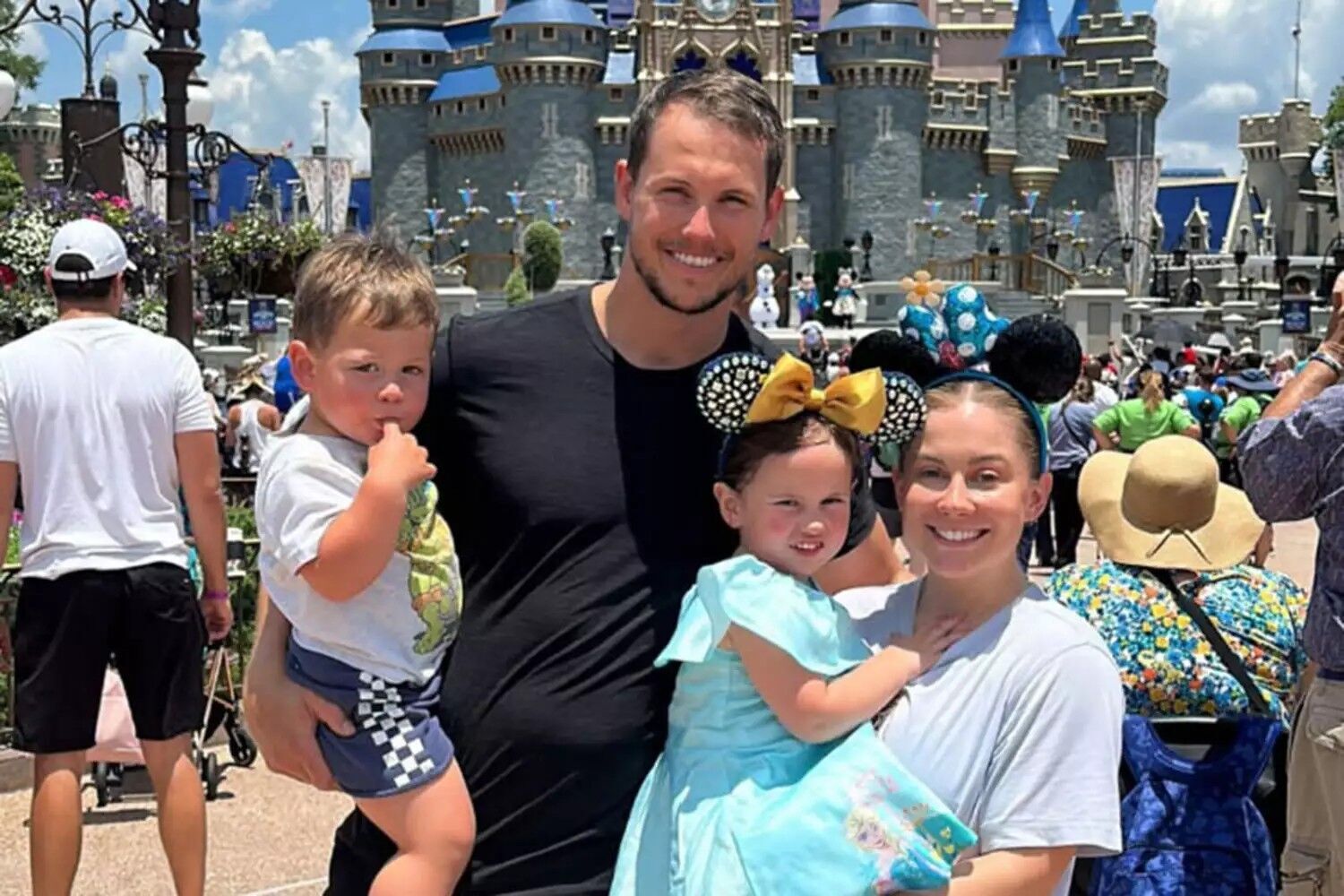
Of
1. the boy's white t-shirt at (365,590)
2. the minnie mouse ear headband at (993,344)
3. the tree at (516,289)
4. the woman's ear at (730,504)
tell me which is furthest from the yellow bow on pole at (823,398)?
the tree at (516,289)

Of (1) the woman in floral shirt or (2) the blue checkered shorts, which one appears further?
(1) the woman in floral shirt

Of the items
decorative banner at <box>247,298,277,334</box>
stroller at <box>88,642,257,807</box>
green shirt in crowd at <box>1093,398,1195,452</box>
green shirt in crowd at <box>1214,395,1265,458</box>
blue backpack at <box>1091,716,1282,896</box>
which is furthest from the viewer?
decorative banner at <box>247,298,277,334</box>

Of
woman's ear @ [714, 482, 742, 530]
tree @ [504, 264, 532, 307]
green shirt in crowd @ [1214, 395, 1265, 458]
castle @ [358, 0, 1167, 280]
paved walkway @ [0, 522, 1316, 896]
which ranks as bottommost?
paved walkway @ [0, 522, 1316, 896]

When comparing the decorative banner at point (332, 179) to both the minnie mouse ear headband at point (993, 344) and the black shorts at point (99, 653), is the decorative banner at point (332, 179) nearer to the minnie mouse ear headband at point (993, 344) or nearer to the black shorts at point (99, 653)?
the black shorts at point (99, 653)

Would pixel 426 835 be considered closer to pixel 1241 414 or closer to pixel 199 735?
pixel 199 735

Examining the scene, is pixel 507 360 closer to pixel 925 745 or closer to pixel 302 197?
pixel 925 745

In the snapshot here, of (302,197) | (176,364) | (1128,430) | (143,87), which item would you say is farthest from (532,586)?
(302,197)

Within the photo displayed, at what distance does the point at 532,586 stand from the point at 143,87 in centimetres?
4209

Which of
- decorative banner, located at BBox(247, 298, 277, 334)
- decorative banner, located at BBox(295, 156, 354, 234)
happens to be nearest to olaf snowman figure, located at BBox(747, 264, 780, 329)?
decorative banner, located at BBox(295, 156, 354, 234)

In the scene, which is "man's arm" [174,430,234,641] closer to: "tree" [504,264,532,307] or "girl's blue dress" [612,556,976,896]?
"girl's blue dress" [612,556,976,896]

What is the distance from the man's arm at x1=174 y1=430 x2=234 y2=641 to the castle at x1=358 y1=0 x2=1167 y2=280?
4027 centimetres

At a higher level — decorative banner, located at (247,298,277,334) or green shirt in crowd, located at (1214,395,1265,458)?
decorative banner, located at (247,298,277,334)

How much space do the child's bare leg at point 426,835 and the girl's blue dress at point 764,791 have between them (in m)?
0.23

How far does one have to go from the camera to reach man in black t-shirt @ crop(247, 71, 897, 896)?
6.71ft
